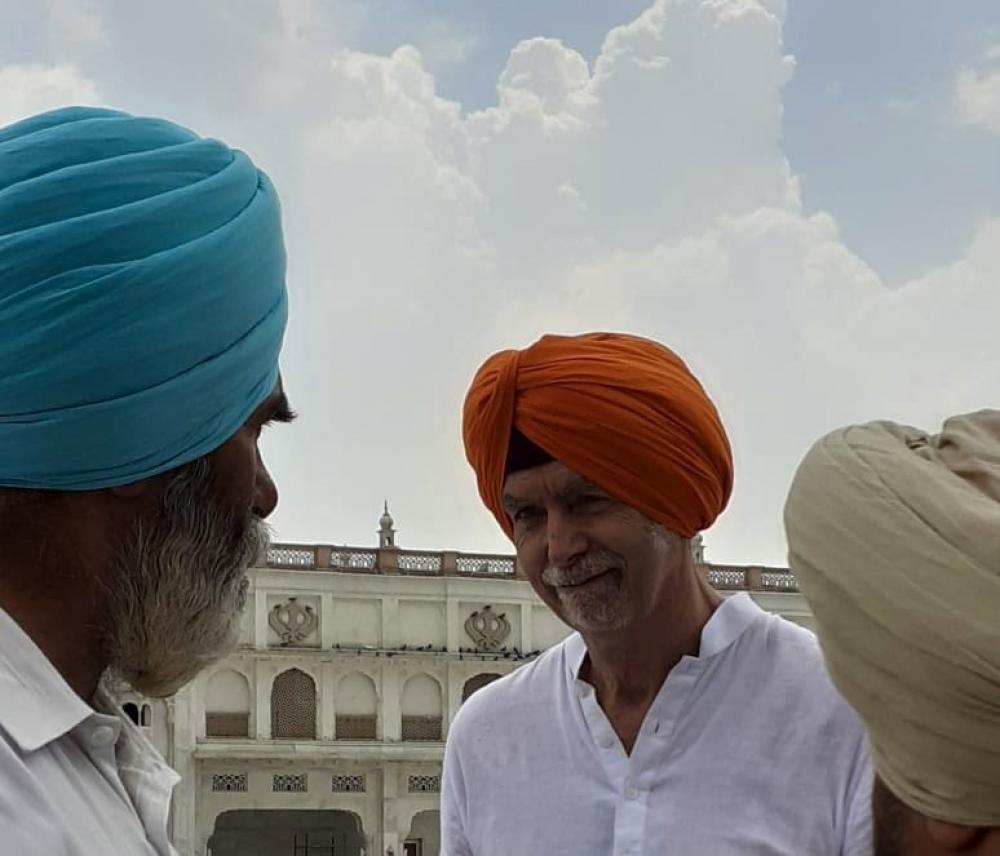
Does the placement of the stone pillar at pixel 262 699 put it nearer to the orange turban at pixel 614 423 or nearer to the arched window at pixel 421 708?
the arched window at pixel 421 708

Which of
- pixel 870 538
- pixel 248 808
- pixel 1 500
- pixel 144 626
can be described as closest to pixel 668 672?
pixel 144 626

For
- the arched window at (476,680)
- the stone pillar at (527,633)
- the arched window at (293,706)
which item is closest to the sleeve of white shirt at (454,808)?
the arched window at (293,706)

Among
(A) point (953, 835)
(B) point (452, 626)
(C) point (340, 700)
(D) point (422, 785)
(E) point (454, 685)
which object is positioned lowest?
(A) point (953, 835)

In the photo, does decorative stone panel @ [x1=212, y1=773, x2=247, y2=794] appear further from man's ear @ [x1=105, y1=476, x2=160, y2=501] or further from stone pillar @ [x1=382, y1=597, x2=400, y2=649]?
man's ear @ [x1=105, y1=476, x2=160, y2=501]

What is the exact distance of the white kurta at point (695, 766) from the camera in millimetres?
2018

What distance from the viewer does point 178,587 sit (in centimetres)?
157

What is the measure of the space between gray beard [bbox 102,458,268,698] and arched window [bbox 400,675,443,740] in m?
27.4

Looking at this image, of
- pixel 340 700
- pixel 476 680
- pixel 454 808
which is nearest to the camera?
pixel 454 808

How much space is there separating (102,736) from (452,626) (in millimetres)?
28145

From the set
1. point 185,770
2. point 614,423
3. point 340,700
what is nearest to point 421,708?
point 340,700

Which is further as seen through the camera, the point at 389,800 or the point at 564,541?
the point at 389,800

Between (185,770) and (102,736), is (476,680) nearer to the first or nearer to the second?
(185,770)

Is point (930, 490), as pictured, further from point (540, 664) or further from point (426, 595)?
point (426, 595)

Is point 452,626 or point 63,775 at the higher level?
point 452,626
